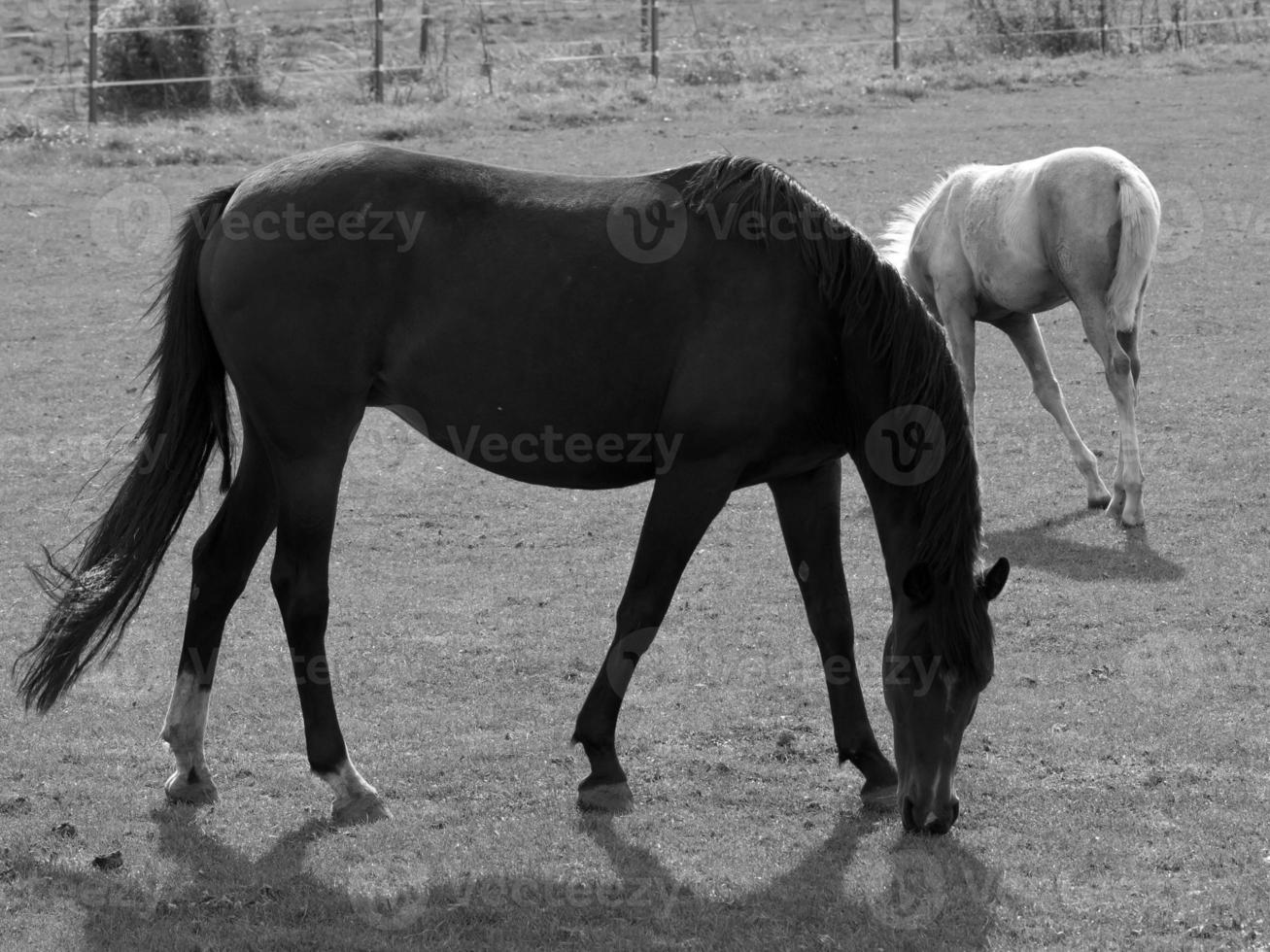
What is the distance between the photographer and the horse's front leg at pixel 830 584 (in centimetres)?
519

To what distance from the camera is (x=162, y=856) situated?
466 cm

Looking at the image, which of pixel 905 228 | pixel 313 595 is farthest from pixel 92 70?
pixel 313 595

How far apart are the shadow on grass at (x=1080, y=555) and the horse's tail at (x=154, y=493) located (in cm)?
459

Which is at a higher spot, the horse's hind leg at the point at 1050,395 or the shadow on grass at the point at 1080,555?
the horse's hind leg at the point at 1050,395

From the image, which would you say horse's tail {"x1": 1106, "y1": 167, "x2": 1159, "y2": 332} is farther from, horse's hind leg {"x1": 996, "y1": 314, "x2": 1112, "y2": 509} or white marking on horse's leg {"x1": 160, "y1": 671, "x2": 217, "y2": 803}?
white marking on horse's leg {"x1": 160, "y1": 671, "x2": 217, "y2": 803}

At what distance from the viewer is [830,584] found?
5238mm

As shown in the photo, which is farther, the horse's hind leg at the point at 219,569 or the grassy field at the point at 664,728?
the horse's hind leg at the point at 219,569

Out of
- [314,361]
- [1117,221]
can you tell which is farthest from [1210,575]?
[314,361]

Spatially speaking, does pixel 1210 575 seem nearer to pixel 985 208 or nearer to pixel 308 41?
pixel 985 208

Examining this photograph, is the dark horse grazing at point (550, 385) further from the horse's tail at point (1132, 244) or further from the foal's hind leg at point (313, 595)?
the horse's tail at point (1132, 244)

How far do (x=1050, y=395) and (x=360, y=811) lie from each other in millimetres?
5854

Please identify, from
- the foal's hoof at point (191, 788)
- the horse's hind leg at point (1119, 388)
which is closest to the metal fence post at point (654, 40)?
the horse's hind leg at point (1119, 388)

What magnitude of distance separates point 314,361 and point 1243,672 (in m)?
4.13

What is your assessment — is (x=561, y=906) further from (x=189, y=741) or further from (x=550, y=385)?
(x=550, y=385)
